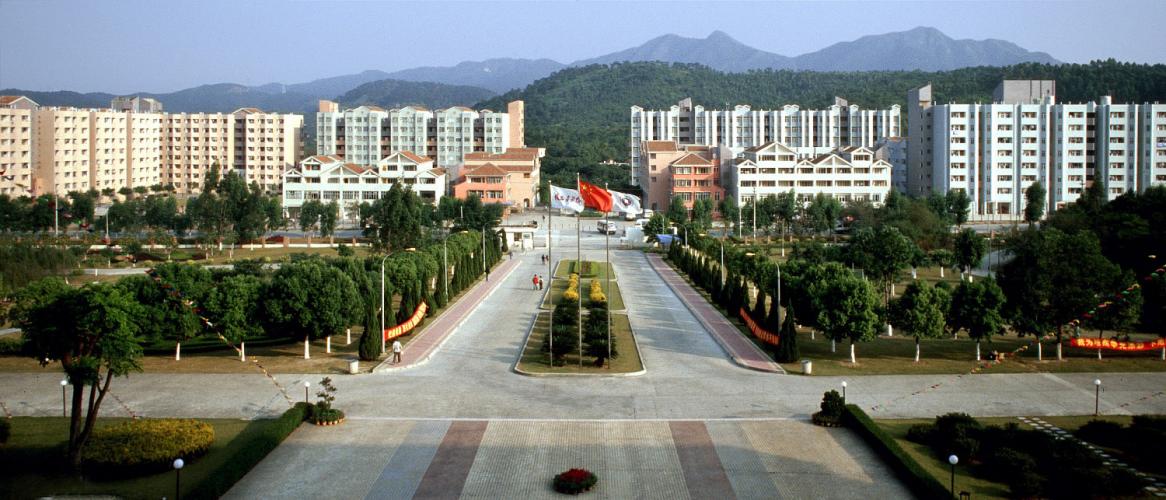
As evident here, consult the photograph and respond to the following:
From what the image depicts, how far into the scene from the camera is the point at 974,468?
20.7m

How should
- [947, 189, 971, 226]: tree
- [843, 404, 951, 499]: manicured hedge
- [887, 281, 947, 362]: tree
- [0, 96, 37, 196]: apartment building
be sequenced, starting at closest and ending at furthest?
1. [843, 404, 951, 499]: manicured hedge
2. [887, 281, 947, 362]: tree
3. [947, 189, 971, 226]: tree
4. [0, 96, 37, 196]: apartment building

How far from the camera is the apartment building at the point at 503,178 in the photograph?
9456 centimetres

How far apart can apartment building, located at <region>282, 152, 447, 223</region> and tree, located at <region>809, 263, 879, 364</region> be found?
2470 inches

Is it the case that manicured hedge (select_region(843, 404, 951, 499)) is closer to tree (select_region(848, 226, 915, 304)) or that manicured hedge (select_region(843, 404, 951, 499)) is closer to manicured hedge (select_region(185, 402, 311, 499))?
manicured hedge (select_region(185, 402, 311, 499))

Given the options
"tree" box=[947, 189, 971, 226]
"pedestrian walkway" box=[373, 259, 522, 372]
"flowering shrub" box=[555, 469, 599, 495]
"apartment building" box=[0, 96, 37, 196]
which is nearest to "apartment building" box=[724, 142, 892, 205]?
"tree" box=[947, 189, 971, 226]

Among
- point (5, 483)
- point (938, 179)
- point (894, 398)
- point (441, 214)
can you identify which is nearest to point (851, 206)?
point (938, 179)

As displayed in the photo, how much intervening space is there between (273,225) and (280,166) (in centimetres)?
4209

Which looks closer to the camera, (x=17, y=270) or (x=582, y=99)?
(x=17, y=270)

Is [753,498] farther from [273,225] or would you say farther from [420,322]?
[273,225]

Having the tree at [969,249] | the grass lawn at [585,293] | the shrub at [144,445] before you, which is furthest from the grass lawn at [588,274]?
the shrub at [144,445]

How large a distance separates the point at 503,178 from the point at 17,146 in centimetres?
4209

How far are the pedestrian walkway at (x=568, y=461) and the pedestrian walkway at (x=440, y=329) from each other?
7.11 metres

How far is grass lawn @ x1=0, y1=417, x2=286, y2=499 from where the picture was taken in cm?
1931

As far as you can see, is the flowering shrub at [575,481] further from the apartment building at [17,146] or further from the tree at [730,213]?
the apartment building at [17,146]
